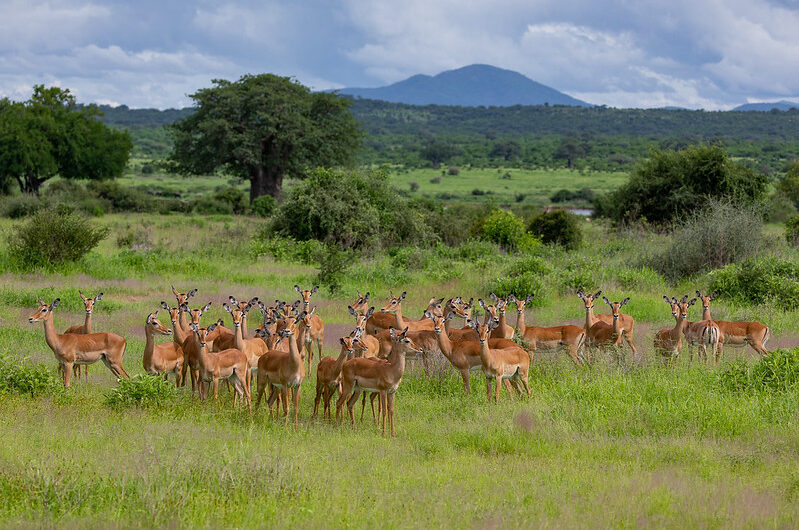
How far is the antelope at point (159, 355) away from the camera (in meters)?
11.1

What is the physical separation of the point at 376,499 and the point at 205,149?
154 feet

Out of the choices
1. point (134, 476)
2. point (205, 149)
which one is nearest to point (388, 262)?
point (134, 476)

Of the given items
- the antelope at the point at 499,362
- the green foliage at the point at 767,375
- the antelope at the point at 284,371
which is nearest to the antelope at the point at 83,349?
the antelope at the point at 284,371

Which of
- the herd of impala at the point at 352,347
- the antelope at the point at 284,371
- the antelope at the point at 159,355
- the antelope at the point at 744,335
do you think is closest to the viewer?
the antelope at the point at 284,371

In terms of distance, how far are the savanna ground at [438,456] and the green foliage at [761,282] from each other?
3.05m

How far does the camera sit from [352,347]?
1009cm

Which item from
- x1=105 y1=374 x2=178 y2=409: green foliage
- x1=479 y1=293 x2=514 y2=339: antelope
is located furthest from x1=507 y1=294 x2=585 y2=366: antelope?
x1=105 y1=374 x2=178 y2=409: green foliage

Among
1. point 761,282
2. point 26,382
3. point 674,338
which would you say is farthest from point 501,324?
point 761,282

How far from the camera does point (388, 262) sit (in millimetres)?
25672

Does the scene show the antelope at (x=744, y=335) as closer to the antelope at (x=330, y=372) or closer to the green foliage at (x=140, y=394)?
the antelope at (x=330, y=372)

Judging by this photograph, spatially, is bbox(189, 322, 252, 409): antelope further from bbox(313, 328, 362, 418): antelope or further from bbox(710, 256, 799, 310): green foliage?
bbox(710, 256, 799, 310): green foliage

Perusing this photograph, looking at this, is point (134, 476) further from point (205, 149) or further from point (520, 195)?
Result: point (520, 195)

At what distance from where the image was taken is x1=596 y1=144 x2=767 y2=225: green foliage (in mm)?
35125

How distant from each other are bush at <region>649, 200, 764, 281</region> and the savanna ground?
8627mm
